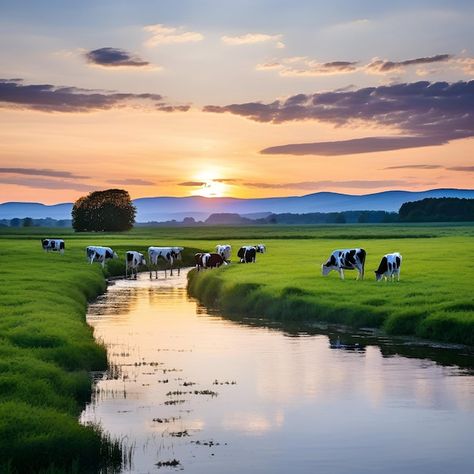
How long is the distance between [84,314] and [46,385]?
2019 centimetres

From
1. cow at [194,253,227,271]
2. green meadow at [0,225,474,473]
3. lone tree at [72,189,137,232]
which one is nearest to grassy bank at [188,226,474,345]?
green meadow at [0,225,474,473]

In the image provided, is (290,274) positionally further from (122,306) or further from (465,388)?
(465,388)

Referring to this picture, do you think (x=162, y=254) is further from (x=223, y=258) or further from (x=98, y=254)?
(x=223, y=258)

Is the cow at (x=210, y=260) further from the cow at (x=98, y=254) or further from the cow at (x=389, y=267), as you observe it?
the cow at (x=389, y=267)

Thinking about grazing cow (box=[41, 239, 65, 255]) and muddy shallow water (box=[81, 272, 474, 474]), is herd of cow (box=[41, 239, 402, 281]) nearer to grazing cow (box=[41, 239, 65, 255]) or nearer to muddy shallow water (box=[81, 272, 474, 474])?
grazing cow (box=[41, 239, 65, 255])

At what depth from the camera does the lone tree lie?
194m

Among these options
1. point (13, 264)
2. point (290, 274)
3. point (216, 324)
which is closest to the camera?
point (216, 324)

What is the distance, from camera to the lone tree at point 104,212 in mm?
193750

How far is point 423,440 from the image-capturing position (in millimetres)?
18453

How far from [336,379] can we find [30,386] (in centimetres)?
977

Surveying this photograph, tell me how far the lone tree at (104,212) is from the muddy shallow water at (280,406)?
6334 inches

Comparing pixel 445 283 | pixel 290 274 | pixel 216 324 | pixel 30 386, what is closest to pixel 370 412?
pixel 30 386

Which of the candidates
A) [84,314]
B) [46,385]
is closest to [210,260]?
[84,314]

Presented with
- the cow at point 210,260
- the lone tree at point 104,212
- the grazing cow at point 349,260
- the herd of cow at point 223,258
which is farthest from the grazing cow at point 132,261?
the lone tree at point 104,212
